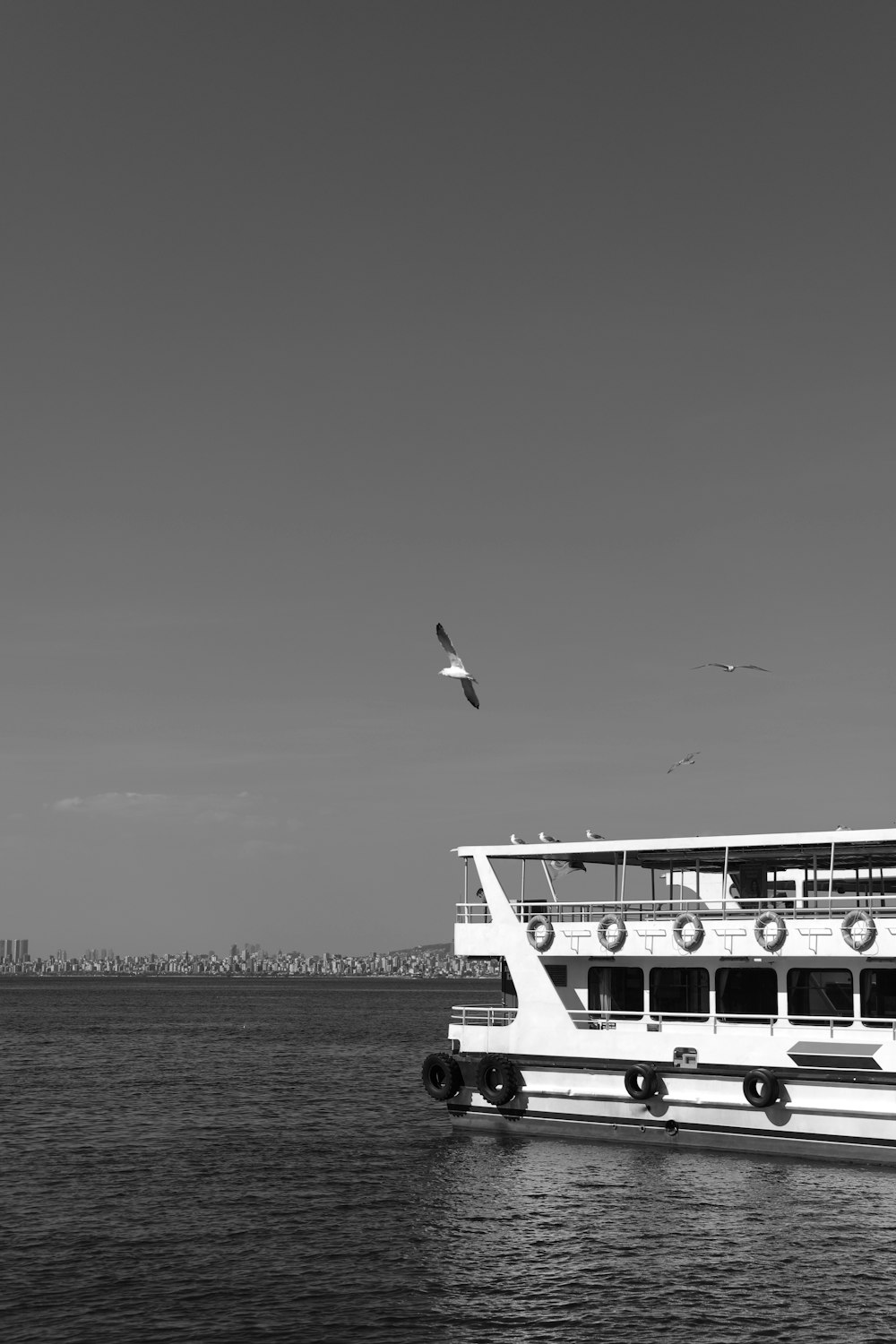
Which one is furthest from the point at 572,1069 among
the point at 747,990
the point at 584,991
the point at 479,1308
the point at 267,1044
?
the point at 267,1044

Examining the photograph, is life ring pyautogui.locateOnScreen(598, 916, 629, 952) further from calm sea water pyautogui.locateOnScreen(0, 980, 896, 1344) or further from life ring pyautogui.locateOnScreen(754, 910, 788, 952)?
calm sea water pyautogui.locateOnScreen(0, 980, 896, 1344)

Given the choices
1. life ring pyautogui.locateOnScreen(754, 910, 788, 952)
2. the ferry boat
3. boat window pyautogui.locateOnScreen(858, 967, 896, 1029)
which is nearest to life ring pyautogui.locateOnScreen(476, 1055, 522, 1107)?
the ferry boat

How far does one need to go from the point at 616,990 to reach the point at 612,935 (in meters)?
1.76

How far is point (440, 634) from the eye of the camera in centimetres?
2408

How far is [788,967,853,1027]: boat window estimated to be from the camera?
28781mm

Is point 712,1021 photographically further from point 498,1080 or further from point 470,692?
point 470,692

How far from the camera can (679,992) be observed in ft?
103

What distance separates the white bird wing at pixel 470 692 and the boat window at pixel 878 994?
37.4 ft

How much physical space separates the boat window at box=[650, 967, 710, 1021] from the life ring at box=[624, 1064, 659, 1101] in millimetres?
1428

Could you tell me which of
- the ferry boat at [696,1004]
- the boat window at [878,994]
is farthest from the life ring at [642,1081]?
the boat window at [878,994]

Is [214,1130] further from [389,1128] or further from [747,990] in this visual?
[747,990]

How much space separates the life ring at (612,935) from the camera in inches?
1240

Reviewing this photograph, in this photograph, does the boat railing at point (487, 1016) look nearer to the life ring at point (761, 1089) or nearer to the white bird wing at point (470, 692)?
the life ring at point (761, 1089)

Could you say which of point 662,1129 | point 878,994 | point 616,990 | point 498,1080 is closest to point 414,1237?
point 662,1129
